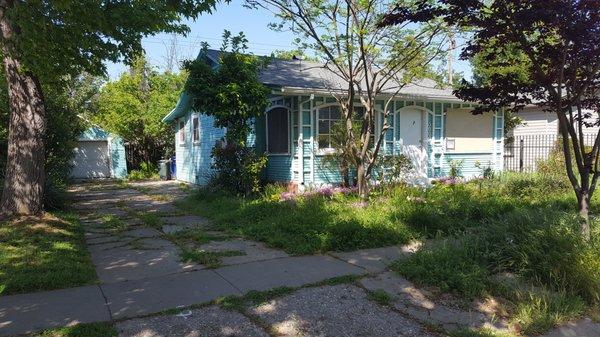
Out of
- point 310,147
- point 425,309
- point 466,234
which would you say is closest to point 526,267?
point 466,234

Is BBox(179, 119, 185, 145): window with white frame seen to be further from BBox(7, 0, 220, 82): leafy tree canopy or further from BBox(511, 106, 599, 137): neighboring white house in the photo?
BBox(511, 106, 599, 137): neighboring white house

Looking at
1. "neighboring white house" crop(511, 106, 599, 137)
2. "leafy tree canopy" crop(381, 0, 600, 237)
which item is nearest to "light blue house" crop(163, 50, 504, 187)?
"neighboring white house" crop(511, 106, 599, 137)

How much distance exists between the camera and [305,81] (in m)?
12.7

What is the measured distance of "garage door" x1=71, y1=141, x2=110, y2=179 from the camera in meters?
22.2

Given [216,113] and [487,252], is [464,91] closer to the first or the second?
[487,252]

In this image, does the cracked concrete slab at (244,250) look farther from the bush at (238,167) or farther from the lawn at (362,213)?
the bush at (238,167)

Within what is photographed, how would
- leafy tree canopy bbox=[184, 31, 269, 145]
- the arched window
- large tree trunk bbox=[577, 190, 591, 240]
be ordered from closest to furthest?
large tree trunk bbox=[577, 190, 591, 240]
leafy tree canopy bbox=[184, 31, 269, 145]
the arched window

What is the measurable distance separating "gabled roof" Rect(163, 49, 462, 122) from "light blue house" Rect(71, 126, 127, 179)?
7986mm

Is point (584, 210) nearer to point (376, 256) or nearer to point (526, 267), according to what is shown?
point (526, 267)

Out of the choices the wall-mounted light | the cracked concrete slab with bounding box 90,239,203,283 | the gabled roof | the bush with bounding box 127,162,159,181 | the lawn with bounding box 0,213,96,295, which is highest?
the gabled roof

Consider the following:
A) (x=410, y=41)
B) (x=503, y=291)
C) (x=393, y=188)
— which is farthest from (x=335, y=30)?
(x=503, y=291)

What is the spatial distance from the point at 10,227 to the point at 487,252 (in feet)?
23.4

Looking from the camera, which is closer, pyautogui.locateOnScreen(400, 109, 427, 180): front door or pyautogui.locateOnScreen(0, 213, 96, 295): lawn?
pyautogui.locateOnScreen(0, 213, 96, 295): lawn

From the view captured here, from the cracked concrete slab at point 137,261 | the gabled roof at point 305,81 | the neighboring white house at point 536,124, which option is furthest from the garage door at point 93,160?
Answer: the neighboring white house at point 536,124
